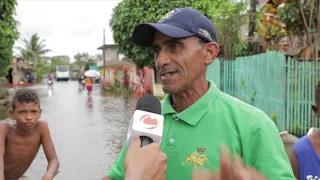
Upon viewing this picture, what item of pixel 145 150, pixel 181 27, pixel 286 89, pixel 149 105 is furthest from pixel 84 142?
pixel 145 150

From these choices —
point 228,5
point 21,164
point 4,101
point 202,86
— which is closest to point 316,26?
point 228,5

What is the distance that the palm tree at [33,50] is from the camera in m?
62.8

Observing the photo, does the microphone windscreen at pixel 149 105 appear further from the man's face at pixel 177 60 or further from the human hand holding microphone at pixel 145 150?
the man's face at pixel 177 60

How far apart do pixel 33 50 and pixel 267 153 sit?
6797 cm

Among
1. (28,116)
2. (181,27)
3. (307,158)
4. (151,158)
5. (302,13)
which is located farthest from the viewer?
(302,13)

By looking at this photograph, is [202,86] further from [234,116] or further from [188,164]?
[188,164]

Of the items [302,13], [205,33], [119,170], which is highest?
[302,13]

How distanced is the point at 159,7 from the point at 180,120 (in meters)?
15.1

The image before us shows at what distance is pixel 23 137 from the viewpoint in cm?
380

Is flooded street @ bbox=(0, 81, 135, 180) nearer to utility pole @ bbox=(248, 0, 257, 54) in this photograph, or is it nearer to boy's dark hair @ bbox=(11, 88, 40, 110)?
boy's dark hair @ bbox=(11, 88, 40, 110)

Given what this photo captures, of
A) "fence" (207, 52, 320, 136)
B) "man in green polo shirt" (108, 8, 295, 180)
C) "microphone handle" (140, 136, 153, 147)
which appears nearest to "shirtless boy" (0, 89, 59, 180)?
"man in green polo shirt" (108, 8, 295, 180)

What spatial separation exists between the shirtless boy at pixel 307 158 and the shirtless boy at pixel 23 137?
1.90 m

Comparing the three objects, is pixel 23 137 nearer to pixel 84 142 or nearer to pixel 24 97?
pixel 24 97

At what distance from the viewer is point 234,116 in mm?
1799
